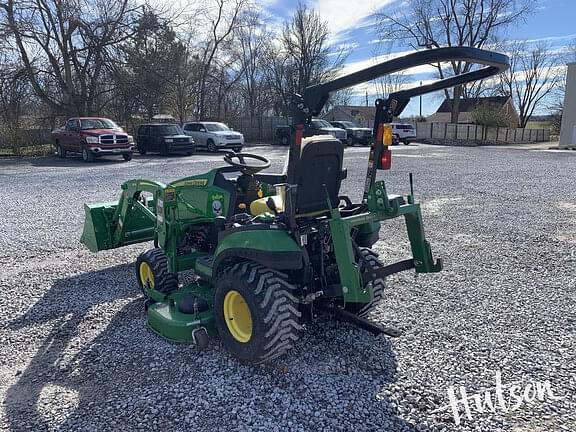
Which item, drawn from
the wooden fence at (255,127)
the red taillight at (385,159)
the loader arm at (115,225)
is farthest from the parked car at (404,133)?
the red taillight at (385,159)

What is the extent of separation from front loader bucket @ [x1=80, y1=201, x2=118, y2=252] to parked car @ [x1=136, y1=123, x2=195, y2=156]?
17.4 m

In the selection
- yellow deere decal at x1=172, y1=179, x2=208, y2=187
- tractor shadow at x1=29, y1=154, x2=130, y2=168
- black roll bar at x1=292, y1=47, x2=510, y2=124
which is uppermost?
black roll bar at x1=292, y1=47, x2=510, y2=124

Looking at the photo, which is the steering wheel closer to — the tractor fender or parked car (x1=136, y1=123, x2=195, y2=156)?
the tractor fender

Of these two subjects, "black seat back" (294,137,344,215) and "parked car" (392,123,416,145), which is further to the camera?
"parked car" (392,123,416,145)

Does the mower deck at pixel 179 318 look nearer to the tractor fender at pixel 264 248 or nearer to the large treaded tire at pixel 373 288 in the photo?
the tractor fender at pixel 264 248

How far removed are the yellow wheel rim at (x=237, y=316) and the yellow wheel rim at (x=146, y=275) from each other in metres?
1.39

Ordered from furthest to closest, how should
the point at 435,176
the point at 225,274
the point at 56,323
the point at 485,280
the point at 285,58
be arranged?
the point at 285,58 < the point at 435,176 < the point at 485,280 < the point at 56,323 < the point at 225,274

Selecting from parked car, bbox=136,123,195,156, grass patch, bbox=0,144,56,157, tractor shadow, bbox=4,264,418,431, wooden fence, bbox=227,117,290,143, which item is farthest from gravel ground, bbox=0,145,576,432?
wooden fence, bbox=227,117,290,143

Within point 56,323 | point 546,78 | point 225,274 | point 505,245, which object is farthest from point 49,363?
point 546,78

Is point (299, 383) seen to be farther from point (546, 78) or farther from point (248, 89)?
point (546, 78)

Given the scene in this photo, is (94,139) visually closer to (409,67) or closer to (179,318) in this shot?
(179,318)

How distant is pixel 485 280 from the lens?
5.48 metres

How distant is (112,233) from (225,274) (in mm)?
2665

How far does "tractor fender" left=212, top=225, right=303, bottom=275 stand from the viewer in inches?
131
